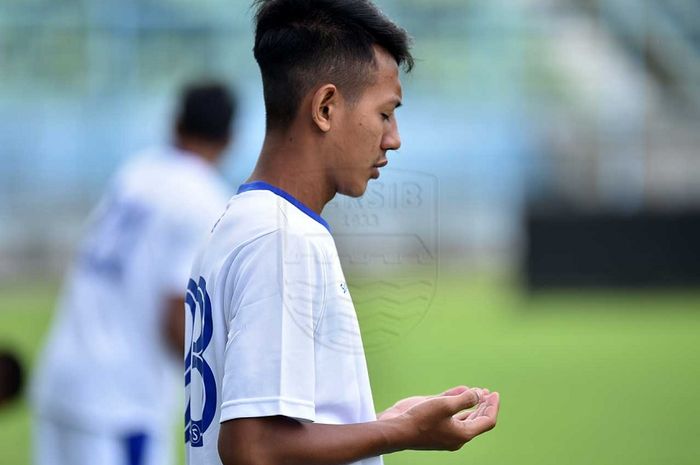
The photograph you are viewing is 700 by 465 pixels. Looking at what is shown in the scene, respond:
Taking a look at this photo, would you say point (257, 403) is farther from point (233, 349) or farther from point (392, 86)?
Answer: point (392, 86)

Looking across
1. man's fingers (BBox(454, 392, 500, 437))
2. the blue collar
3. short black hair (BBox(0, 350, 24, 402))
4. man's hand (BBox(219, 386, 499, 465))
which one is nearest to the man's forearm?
man's hand (BBox(219, 386, 499, 465))

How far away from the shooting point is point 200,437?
2.00 meters

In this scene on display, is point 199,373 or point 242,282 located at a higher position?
point 242,282

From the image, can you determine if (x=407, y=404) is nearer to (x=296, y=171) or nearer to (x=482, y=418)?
(x=482, y=418)

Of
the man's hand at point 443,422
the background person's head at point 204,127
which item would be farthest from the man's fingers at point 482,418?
the background person's head at point 204,127

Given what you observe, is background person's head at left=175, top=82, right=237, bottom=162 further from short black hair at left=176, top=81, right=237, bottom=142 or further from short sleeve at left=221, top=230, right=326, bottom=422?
short sleeve at left=221, top=230, right=326, bottom=422

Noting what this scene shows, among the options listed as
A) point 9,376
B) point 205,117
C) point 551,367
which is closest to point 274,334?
point 9,376

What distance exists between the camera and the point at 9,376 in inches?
124

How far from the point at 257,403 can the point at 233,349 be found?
→ 0.32 ft

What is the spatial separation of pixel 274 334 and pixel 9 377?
5.26ft

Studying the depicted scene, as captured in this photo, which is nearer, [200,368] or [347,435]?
[347,435]

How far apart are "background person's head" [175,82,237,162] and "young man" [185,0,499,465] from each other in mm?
2293

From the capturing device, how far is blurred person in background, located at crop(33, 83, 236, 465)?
4.07m

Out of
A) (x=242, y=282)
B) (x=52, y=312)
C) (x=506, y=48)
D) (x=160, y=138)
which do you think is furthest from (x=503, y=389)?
(x=506, y=48)
